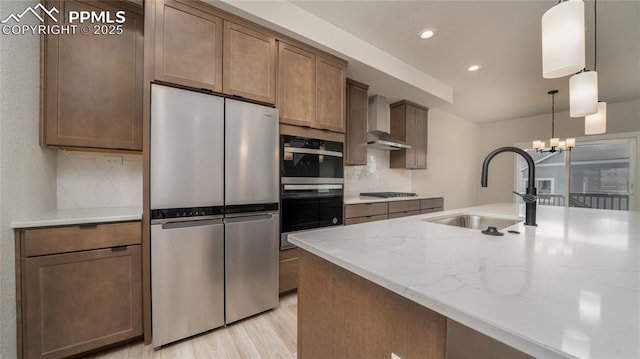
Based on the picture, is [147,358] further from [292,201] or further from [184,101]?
[184,101]

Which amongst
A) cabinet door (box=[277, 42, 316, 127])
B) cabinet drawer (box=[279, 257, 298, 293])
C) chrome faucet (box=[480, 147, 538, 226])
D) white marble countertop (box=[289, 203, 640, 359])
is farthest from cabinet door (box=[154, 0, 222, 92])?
chrome faucet (box=[480, 147, 538, 226])

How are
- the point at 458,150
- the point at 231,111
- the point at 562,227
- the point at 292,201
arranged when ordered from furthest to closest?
1. the point at 458,150
2. the point at 292,201
3. the point at 231,111
4. the point at 562,227

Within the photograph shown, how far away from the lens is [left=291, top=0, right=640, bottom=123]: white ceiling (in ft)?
6.76

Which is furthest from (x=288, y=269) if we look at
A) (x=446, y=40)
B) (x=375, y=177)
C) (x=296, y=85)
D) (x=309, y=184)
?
(x=446, y=40)

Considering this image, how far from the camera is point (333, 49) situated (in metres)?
2.36

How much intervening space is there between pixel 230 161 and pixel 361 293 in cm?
141

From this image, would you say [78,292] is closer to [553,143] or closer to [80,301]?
[80,301]

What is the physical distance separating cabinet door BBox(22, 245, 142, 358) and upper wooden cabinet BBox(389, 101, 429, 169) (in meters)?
3.65

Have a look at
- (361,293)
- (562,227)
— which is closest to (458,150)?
(562,227)

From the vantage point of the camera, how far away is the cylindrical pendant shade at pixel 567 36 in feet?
3.67

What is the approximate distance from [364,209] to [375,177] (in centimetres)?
121

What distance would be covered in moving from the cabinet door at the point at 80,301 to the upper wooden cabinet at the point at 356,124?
93.7 inches

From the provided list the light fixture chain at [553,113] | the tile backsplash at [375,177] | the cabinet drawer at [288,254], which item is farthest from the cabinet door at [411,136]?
the cabinet drawer at [288,254]

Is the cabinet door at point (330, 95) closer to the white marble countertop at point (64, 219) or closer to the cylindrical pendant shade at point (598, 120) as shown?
the white marble countertop at point (64, 219)
